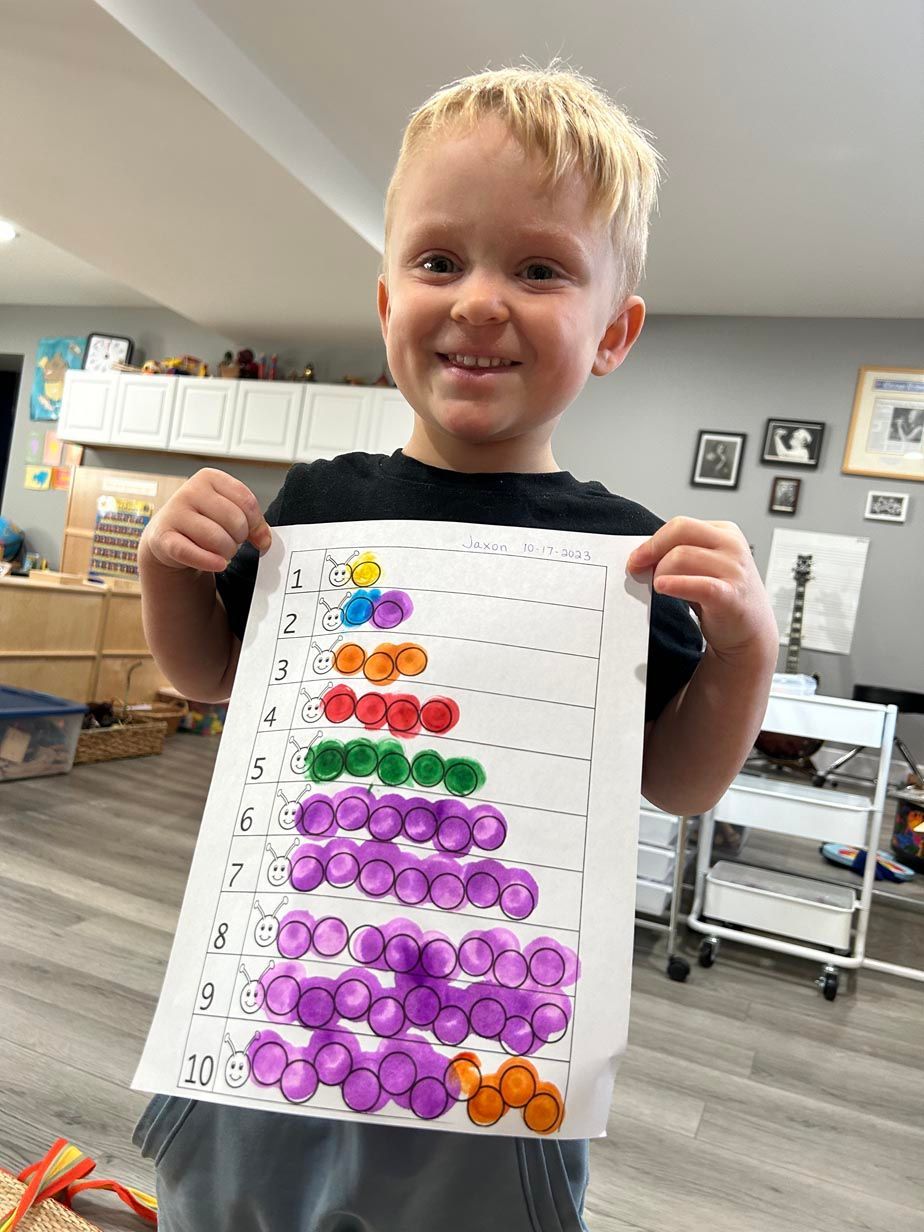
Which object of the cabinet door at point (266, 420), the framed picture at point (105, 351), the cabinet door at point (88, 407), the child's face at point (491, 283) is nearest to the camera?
the child's face at point (491, 283)

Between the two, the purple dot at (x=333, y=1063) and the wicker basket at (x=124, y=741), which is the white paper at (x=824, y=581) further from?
the purple dot at (x=333, y=1063)

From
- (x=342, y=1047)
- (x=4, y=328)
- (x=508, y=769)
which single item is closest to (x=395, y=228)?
(x=508, y=769)

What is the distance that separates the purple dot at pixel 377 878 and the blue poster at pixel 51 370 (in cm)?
635

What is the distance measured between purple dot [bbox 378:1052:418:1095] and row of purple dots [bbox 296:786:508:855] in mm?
99

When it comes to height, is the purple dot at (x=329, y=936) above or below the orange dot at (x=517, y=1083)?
above

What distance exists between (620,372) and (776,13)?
7.58 ft

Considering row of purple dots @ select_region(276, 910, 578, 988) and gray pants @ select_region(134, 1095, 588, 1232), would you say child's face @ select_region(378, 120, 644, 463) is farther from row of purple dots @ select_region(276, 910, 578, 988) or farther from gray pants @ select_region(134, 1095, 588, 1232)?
gray pants @ select_region(134, 1095, 588, 1232)

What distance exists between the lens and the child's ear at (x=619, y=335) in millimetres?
622

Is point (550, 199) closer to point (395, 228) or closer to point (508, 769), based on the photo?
point (395, 228)

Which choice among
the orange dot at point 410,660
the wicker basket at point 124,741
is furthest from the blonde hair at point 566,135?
the wicker basket at point 124,741

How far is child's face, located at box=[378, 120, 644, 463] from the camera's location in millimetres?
512

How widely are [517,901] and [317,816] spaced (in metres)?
0.11

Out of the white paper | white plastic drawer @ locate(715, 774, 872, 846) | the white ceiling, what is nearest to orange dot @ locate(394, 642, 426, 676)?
white plastic drawer @ locate(715, 774, 872, 846)

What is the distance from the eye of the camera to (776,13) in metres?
2.22
